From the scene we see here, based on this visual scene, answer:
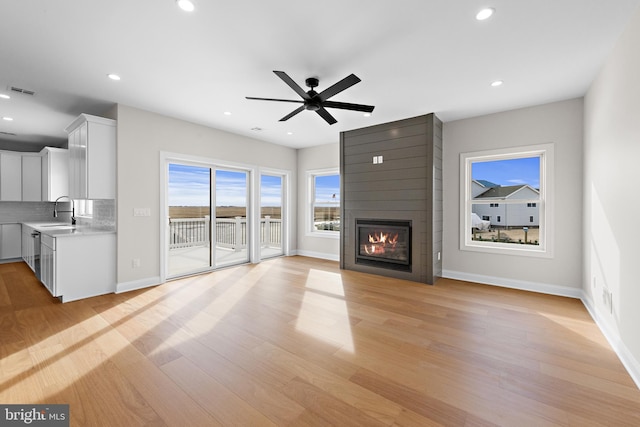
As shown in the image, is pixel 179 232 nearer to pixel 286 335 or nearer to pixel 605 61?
pixel 286 335

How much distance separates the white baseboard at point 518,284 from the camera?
3.76 m

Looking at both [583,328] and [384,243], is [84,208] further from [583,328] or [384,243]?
[583,328]

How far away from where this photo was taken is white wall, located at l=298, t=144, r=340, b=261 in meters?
6.22

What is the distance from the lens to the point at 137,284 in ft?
13.3

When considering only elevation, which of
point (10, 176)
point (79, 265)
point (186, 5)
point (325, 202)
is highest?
point (186, 5)

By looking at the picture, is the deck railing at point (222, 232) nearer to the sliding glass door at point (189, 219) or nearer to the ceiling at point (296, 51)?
the sliding glass door at point (189, 219)

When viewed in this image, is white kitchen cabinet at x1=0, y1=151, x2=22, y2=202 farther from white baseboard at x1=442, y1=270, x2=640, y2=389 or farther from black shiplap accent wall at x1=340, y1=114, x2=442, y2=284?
white baseboard at x1=442, y1=270, x2=640, y2=389

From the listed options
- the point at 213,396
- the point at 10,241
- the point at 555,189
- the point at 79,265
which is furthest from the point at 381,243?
the point at 10,241

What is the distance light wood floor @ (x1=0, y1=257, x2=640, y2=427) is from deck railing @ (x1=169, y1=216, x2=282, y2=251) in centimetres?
135

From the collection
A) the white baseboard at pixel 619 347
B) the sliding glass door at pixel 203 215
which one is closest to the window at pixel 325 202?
the sliding glass door at pixel 203 215

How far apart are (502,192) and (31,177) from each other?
930cm

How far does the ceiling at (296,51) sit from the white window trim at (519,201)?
682mm

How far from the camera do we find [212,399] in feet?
5.77

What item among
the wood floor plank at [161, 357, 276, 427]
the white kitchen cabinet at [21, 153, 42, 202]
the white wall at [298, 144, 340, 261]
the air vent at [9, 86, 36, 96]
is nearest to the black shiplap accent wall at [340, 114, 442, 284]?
the white wall at [298, 144, 340, 261]
